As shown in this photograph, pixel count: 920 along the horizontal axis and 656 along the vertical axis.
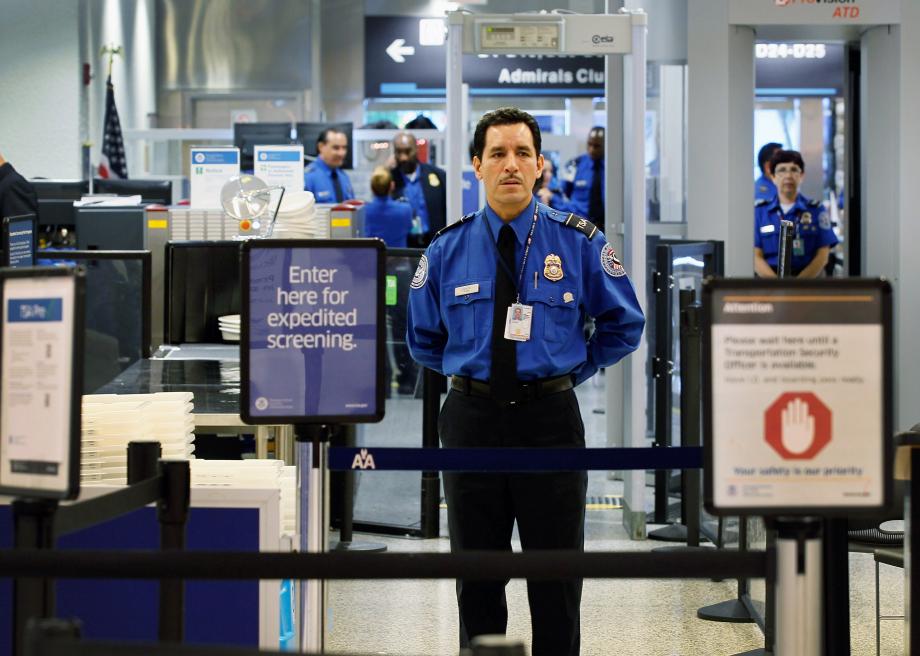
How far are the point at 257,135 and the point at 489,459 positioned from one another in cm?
780

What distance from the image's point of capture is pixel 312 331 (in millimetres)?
2281

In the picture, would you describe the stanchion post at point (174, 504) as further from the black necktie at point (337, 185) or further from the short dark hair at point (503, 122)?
the black necktie at point (337, 185)

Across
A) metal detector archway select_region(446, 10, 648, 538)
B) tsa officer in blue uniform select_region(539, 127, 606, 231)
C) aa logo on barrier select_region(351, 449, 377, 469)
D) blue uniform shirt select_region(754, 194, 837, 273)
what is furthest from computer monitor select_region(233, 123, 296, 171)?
aa logo on barrier select_region(351, 449, 377, 469)

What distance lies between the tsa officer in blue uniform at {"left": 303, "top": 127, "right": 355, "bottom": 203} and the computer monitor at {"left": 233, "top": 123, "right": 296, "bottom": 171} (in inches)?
9.8

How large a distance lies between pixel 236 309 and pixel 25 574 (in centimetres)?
428

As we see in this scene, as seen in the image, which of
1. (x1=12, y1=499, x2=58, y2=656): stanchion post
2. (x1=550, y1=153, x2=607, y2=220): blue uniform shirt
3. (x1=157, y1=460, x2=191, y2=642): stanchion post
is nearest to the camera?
(x1=12, y1=499, x2=58, y2=656): stanchion post

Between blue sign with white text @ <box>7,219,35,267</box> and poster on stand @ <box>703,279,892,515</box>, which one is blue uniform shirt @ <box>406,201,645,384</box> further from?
blue sign with white text @ <box>7,219,35,267</box>

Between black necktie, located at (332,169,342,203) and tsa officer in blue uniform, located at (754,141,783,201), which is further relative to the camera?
black necktie, located at (332,169,342,203)

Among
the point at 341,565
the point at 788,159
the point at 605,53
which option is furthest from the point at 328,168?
the point at 341,565

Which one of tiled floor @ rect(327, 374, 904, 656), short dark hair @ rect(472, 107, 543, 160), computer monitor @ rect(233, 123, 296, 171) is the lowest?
tiled floor @ rect(327, 374, 904, 656)

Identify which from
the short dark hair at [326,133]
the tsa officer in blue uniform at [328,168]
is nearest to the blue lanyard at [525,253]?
the tsa officer in blue uniform at [328,168]

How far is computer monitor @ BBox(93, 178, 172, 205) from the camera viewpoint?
346 inches

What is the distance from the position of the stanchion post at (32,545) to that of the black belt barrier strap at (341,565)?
9 cm

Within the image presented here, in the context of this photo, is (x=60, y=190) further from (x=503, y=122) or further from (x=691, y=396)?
(x=503, y=122)
